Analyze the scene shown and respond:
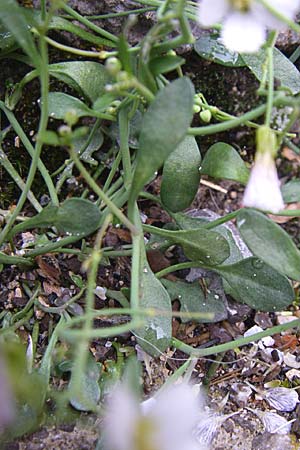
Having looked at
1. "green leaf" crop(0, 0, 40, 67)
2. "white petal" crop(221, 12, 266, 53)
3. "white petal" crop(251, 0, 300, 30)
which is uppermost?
"white petal" crop(251, 0, 300, 30)

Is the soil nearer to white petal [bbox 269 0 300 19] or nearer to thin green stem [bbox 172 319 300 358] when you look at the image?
thin green stem [bbox 172 319 300 358]

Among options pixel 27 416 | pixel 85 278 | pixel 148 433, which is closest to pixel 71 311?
pixel 85 278

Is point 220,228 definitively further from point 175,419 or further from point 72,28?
point 175,419

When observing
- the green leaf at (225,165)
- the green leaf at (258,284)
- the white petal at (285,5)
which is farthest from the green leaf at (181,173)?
the white petal at (285,5)

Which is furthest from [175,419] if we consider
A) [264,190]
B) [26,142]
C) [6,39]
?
[6,39]

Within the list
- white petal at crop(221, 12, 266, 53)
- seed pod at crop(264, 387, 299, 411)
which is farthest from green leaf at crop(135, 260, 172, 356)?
white petal at crop(221, 12, 266, 53)

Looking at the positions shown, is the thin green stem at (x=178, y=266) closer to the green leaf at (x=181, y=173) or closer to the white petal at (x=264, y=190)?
the green leaf at (x=181, y=173)

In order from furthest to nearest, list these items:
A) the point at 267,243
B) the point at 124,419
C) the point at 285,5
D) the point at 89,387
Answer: the point at 89,387 → the point at 267,243 → the point at 285,5 → the point at 124,419
